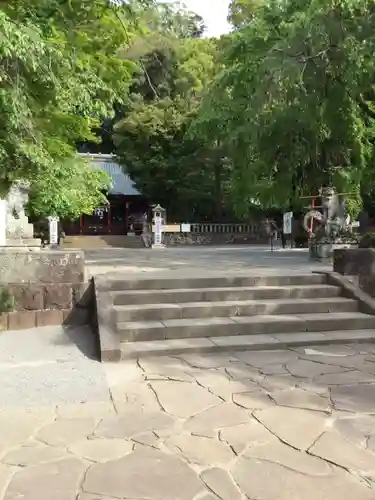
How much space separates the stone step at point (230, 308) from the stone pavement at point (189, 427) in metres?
1.00

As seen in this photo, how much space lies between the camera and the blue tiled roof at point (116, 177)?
3238 cm

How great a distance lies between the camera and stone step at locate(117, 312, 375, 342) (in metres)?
5.74

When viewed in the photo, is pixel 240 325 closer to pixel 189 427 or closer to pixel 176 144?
pixel 189 427

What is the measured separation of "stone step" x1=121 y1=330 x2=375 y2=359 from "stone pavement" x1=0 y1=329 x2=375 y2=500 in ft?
0.47

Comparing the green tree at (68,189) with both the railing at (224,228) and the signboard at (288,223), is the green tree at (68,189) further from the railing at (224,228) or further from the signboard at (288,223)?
the railing at (224,228)

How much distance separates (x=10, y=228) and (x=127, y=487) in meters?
13.9

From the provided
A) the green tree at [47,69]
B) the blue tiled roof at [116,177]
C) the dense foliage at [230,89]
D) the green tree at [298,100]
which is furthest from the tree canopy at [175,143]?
the green tree at [47,69]

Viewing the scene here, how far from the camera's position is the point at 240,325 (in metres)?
5.99

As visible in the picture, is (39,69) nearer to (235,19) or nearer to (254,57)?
(254,57)

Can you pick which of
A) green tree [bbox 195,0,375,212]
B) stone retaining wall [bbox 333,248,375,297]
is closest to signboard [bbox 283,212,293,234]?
green tree [bbox 195,0,375,212]

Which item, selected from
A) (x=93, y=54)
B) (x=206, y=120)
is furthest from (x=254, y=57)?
(x=93, y=54)

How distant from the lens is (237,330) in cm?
596

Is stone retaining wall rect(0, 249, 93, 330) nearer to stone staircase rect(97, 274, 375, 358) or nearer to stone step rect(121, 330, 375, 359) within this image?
stone staircase rect(97, 274, 375, 358)

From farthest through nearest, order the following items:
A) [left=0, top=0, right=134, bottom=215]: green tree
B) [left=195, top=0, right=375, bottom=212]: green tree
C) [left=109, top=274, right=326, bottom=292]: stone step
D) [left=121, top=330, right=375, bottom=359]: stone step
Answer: [left=195, top=0, right=375, bottom=212]: green tree < [left=109, top=274, right=326, bottom=292]: stone step < [left=121, top=330, right=375, bottom=359]: stone step < [left=0, top=0, right=134, bottom=215]: green tree
